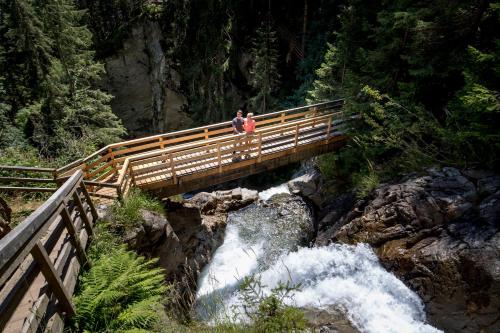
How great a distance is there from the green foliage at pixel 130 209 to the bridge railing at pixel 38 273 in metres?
2.51

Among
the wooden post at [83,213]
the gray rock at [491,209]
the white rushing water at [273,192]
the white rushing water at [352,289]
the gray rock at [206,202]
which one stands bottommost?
the white rushing water at [273,192]

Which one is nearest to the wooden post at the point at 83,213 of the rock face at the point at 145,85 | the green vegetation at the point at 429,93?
the green vegetation at the point at 429,93

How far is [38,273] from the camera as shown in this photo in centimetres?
372

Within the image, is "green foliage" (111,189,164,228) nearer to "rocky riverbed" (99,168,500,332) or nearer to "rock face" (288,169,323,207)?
"rocky riverbed" (99,168,500,332)

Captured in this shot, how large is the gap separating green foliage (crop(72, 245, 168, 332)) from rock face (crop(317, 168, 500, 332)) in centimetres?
637

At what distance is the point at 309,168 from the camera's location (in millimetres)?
17047

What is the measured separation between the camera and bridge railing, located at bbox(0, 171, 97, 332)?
266 centimetres

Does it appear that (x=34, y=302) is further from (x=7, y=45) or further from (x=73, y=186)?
(x=7, y=45)

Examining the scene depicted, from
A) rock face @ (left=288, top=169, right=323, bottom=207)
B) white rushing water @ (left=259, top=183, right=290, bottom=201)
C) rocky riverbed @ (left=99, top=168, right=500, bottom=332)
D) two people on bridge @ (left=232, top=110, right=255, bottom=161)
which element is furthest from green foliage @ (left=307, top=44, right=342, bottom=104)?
rocky riverbed @ (left=99, top=168, right=500, bottom=332)

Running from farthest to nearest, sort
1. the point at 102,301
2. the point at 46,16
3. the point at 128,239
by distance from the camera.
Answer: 1. the point at 46,16
2. the point at 128,239
3. the point at 102,301

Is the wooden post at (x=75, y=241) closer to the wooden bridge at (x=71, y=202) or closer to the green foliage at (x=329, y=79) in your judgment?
the wooden bridge at (x=71, y=202)

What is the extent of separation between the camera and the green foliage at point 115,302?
3.35 meters

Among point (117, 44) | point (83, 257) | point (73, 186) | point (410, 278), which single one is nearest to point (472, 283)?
point (410, 278)

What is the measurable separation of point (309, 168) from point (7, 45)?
2306 cm
